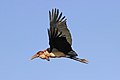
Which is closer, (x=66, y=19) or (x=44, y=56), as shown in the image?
(x=44, y=56)

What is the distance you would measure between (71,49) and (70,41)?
33 centimetres

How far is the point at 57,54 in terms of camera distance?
16031 mm

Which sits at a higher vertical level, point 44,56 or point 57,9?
point 57,9

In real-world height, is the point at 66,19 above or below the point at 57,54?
above

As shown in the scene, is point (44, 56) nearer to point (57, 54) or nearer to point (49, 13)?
point (57, 54)

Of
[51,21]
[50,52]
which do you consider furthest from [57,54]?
[51,21]

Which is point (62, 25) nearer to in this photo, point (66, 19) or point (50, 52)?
point (66, 19)

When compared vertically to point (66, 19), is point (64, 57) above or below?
below

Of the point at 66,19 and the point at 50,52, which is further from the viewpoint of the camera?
the point at 66,19

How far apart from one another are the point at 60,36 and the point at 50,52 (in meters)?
0.79

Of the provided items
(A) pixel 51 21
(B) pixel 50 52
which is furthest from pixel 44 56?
(A) pixel 51 21

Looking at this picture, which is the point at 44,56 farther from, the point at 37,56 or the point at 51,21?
the point at 51,21

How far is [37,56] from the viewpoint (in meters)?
16.3

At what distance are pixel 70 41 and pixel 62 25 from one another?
3.17 ft
